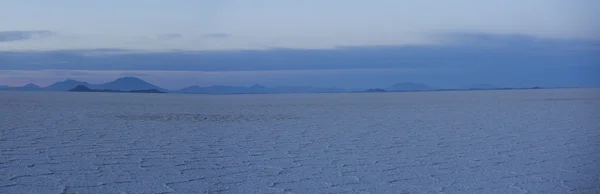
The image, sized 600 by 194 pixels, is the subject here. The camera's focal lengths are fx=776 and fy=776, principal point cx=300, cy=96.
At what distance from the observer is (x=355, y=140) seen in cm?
655

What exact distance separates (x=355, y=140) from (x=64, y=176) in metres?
2.89

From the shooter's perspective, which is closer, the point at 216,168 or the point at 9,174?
the point at 9,174

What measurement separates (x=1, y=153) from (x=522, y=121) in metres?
5.93

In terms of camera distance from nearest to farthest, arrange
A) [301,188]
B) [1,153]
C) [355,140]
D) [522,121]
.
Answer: [301,188], [1,153], [355,140], [522,121]

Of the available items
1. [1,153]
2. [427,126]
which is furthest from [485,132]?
[1,153]

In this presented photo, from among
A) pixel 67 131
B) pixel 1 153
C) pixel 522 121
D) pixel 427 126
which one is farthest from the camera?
pixel 522 121

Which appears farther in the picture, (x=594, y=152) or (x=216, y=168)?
(x=594, y=152)

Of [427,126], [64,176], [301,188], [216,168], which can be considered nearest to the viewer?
[301,188]

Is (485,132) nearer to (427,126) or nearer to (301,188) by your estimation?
(427,126)

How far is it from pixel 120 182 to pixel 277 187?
84 cm

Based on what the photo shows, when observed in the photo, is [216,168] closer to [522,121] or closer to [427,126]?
[427,126]

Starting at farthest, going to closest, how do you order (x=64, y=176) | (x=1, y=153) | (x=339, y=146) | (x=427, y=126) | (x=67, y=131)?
(x=427, y=126) → (x=67, y=131) → (x=339, y=146) → (x=1, y=153) → (x=64, y=176)

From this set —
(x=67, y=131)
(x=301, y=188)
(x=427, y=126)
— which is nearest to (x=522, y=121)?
(x=427, y=126)

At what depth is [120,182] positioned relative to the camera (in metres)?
4.09
